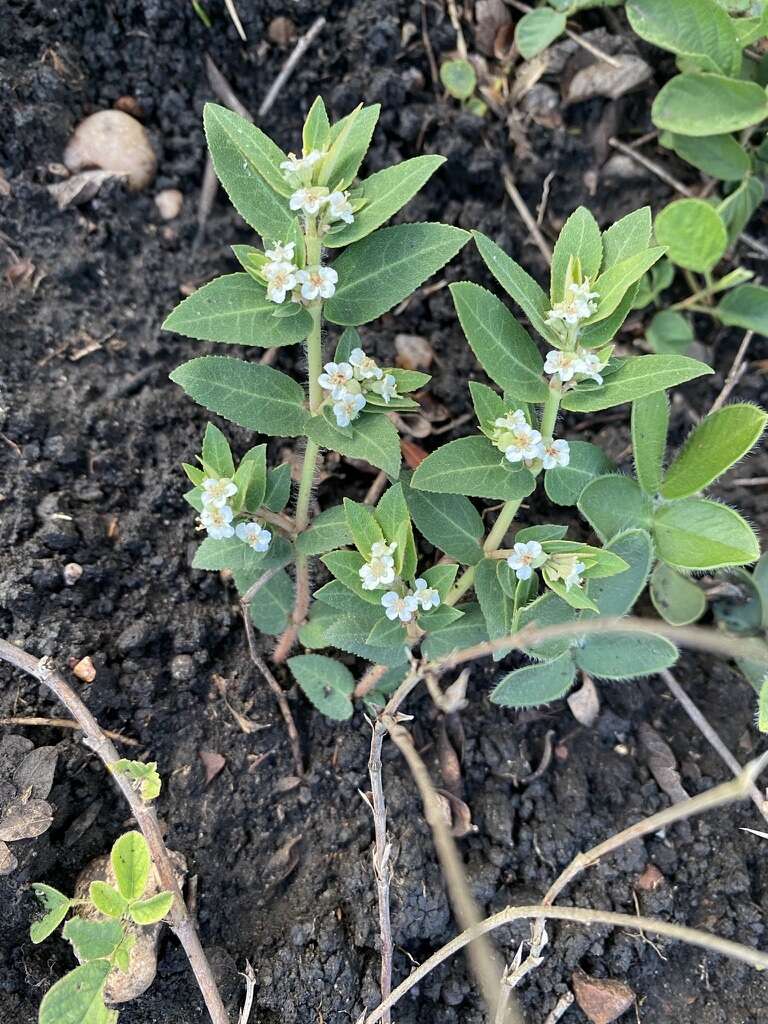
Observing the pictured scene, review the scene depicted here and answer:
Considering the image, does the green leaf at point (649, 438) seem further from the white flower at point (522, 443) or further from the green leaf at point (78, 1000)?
the green leaf at point (78, 1000)

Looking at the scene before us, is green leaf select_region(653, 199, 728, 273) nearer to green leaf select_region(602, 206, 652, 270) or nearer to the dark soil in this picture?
the dark soil

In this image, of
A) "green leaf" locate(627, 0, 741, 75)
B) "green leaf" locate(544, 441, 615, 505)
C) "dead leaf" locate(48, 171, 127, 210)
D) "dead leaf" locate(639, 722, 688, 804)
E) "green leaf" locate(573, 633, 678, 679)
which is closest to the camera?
"green leaf" locate(573, 633, 678, 679)

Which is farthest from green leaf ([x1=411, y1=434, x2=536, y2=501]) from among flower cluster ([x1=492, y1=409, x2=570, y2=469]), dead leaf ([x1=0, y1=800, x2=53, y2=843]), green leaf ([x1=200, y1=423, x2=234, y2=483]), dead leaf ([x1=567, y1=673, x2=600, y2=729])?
dead leaf ([x1=0, y1=800, x2=53, y2=843])

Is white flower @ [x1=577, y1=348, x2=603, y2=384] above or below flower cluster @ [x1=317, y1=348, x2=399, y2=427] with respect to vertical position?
below

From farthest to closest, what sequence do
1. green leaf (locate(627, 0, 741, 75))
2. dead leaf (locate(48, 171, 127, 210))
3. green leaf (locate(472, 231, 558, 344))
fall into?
green leaf (locate(627, 0, 741, 75))
dead leaf (locate(48, 171, 127, 210))
green leaf (locate(472, 231, 558, 344))

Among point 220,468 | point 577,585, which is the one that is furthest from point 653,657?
point 220,468

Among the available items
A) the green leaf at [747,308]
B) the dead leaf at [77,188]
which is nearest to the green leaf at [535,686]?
the green leaf at [747,308]

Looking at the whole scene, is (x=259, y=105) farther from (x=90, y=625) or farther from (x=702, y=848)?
(x=702, y=848)
